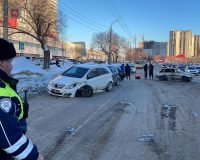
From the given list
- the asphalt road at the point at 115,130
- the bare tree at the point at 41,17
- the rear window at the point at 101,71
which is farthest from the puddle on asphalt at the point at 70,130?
the bare tree at the point at 41,17

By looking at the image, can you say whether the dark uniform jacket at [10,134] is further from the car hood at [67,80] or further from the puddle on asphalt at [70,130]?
the car hood at [67,80]

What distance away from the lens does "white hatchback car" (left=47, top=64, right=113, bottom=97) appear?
18.3 m

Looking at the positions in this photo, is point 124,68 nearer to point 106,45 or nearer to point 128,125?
point 128,125

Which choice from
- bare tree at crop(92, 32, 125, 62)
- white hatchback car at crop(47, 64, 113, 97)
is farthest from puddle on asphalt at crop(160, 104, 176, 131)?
bare tree at crop(92, 32, 125, 62)

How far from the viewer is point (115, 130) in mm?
9852

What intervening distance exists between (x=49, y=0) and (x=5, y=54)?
49645 millimetres

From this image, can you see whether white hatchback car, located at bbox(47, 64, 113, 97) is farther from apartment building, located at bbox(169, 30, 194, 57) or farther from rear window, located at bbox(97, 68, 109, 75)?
apartment building, located at bbox(169, 30, 194, 57)

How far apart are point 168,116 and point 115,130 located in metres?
3.18

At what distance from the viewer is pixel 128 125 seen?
10.6 metres

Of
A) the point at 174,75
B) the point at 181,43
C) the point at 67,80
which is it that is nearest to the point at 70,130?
the point at 67,80

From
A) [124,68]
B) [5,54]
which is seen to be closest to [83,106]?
[5,54]

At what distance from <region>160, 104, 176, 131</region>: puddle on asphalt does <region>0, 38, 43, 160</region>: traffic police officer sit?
→ 26.0 feet

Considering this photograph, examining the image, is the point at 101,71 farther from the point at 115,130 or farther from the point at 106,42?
the point at 106,42

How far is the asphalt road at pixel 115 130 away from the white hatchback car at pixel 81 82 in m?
2.58
